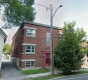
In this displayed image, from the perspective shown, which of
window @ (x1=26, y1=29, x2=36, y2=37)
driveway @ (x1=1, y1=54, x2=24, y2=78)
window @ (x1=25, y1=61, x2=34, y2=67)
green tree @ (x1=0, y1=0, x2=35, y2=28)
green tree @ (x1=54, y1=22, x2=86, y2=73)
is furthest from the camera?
window @ (x1=26, y1=29, x2=36, y2=37)

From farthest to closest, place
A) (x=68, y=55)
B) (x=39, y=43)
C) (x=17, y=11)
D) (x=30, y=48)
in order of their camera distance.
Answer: (x=39, y=43), (x=30, y=48), (x=17, y=11), (x=68, y=55)

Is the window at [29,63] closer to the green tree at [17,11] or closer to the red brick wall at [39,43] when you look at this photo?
Result: the red brick wall at [39,43]

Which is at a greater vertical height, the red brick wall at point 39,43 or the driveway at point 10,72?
the red brick wall at point 39,43

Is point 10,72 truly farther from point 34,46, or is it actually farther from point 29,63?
point 34,46

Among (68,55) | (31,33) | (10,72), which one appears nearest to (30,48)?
(31,33)

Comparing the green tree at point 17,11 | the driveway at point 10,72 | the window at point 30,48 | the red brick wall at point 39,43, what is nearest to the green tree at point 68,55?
the red brick wall at point 39,43

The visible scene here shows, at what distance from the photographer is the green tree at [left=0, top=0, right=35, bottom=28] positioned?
19344 mm

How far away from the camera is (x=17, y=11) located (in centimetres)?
2059

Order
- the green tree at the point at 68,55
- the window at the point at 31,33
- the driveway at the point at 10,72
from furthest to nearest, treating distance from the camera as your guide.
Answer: the window at the point at 31,33
the green tree at the point at 68,55
the driveway at the point at 10,72

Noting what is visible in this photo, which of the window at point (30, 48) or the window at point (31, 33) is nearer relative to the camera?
the window at point (30, 48)

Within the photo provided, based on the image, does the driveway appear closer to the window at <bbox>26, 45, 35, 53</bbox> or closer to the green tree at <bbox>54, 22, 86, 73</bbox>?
the window at <bbox>26, 45, 35, 53</bbox>

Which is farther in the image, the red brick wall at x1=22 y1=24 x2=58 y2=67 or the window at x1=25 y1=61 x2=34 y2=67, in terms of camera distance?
the red brick wall at x1=22 y1=24 x2=58 y2=67

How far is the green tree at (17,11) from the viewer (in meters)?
19.3

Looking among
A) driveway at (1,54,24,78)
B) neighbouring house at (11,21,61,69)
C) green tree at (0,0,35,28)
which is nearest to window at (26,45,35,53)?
neighbouring house at (11,21,61,69)
